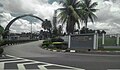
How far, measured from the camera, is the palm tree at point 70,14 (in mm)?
39744

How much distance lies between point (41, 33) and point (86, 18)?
99.2 metres

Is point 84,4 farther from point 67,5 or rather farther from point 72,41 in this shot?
point 72,41

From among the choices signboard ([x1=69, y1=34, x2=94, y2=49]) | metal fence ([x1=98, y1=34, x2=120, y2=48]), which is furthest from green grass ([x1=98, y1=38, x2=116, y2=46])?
signboard ([x1=69, y1=34, x2=94, y2=49])

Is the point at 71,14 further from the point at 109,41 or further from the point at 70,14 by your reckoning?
the point at 109,41

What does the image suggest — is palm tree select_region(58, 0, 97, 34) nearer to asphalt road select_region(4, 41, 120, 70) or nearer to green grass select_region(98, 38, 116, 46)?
green grass select_region(98, 38, 116, 46)

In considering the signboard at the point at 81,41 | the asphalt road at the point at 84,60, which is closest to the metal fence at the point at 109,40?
the signboard at the point at 81,41

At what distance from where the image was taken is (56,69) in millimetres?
12609

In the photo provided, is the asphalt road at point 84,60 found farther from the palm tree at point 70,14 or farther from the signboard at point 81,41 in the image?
the palm tree at point 70,14

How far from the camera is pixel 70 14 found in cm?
4047

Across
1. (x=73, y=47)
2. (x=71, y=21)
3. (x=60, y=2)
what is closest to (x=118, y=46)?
(x=73, y=47)

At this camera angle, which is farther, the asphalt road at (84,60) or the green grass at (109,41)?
the green grass at (109,41)

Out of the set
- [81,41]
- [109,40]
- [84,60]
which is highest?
[109,40]

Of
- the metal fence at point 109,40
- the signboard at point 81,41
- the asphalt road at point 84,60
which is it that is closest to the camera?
the asphalt road at point 84,60

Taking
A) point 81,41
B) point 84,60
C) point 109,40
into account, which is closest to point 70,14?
point 81,41
